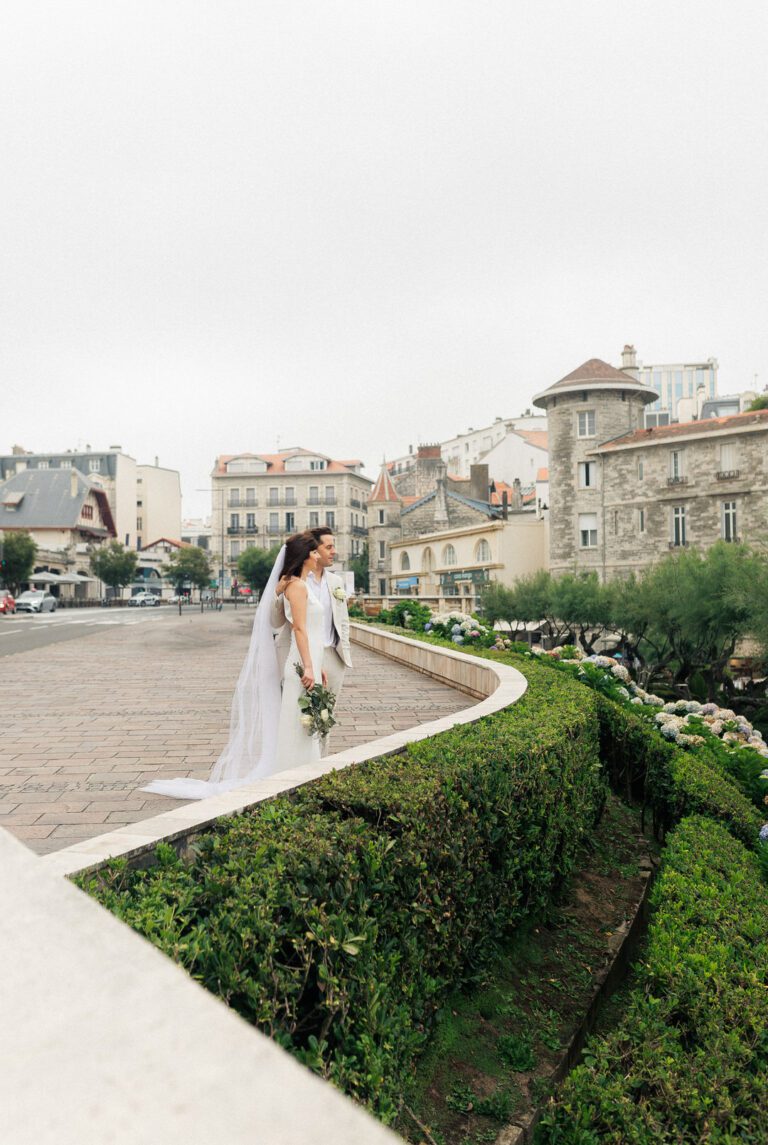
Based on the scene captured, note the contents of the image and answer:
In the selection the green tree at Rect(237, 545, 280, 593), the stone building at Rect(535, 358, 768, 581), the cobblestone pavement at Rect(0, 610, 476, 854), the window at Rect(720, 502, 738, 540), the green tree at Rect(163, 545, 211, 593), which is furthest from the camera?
the green tree at Rect(163, 545, 211, 593)

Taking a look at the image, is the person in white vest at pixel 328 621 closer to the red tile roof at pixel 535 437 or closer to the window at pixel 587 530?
the window at pixel 587 530

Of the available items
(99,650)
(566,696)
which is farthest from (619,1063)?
(99,650)

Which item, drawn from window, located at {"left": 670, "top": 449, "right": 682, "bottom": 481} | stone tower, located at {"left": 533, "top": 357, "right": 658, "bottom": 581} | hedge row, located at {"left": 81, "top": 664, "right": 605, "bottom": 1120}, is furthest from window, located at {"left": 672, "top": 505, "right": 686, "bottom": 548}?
hedge row, located at {"left": 81, "top": 664, "right": 605, "bottom": 1120}

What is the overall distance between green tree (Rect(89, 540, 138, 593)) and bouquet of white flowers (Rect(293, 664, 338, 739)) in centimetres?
7577

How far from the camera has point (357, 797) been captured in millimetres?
3848

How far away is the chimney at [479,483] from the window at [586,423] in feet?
67.8

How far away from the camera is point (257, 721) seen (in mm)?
6594

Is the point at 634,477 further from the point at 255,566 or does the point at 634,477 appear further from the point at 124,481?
the point at 124,481

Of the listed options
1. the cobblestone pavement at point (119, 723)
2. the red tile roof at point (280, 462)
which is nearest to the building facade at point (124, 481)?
the red tile roof at point (280, 462)

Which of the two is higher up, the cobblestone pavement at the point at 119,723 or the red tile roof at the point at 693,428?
the red tile roof at the point at 693,428

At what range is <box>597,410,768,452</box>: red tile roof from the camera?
44.5 metres

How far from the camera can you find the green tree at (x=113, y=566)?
257ft

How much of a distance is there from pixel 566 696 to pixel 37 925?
6.28 meters

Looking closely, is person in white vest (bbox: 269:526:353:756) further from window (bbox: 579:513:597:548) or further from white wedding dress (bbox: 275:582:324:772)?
window (bbox: 579:513:597:548)
